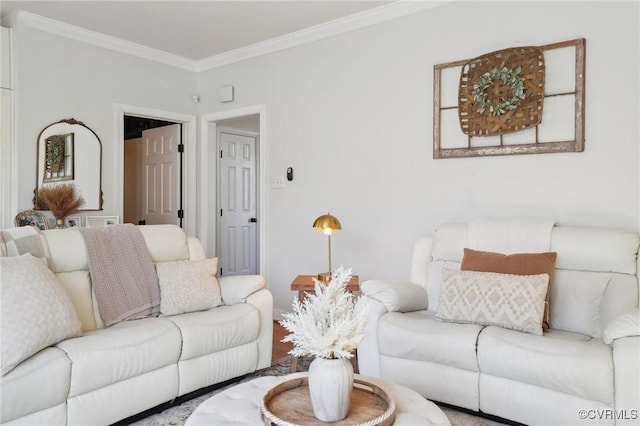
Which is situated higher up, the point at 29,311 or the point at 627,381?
the point at 29,311

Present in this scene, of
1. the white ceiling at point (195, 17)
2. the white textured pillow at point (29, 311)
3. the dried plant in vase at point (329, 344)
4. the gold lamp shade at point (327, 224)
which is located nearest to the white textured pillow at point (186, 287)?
the white textured pillow at point (29, 311)

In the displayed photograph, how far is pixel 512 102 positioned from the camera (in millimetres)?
3158

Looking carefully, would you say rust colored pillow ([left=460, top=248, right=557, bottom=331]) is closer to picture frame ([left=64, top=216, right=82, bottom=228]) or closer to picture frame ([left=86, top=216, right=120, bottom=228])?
picture frame ([left=86, top=216, right=120, bottom=228])

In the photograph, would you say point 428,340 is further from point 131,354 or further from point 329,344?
point 131,354

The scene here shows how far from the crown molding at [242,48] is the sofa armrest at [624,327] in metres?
2.45

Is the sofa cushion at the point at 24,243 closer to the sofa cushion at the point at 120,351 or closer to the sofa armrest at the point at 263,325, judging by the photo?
the sofa cushion at the point at 120,351

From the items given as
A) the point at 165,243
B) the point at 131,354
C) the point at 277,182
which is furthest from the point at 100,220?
the point at 131,354

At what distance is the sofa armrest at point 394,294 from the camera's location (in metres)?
2.81

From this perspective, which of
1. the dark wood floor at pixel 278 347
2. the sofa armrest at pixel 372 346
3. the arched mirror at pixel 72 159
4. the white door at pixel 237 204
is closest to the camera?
the sofa armrest at pixel 372 346

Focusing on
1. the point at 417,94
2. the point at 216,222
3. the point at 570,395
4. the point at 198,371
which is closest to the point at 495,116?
the point at 417,94

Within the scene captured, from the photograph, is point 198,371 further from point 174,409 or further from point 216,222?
point 216,222

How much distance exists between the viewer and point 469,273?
8.93 feet

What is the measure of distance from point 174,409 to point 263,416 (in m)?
1.21

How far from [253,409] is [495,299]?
1454 millimetres
